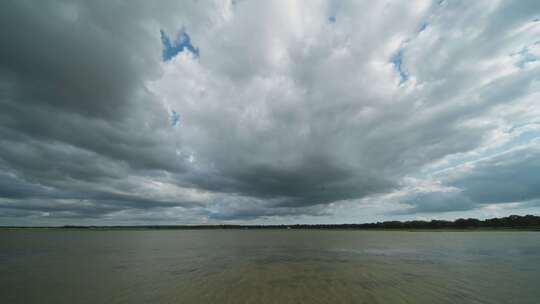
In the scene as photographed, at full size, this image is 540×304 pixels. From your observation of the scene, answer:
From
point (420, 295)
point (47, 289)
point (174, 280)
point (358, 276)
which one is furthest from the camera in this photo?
point (358, 276)

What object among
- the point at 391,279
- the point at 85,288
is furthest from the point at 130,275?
the point at 391,279

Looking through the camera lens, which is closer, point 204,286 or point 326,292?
point 326,292

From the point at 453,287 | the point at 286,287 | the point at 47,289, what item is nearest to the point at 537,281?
the point at 453,287

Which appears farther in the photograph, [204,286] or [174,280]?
[174,280]

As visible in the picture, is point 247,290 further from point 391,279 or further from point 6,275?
point 6,275

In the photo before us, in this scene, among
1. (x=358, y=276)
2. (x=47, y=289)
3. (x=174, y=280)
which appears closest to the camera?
(x=47, y=289)

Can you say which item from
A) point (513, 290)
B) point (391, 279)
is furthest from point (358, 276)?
point (513, 290)

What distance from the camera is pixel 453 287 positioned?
1764 cm

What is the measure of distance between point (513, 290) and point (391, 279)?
7575 millimetres

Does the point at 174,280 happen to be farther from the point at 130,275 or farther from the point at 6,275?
the point at 6,275

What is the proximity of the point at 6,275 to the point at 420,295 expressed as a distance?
109 ft

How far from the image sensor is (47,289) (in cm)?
1664

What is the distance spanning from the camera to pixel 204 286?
17312mm

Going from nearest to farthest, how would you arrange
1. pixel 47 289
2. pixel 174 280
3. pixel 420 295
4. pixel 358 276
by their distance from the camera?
1. pixel 420 295
2. pixel 47 289
3. pixel 174 280
4. pixel 358 276
